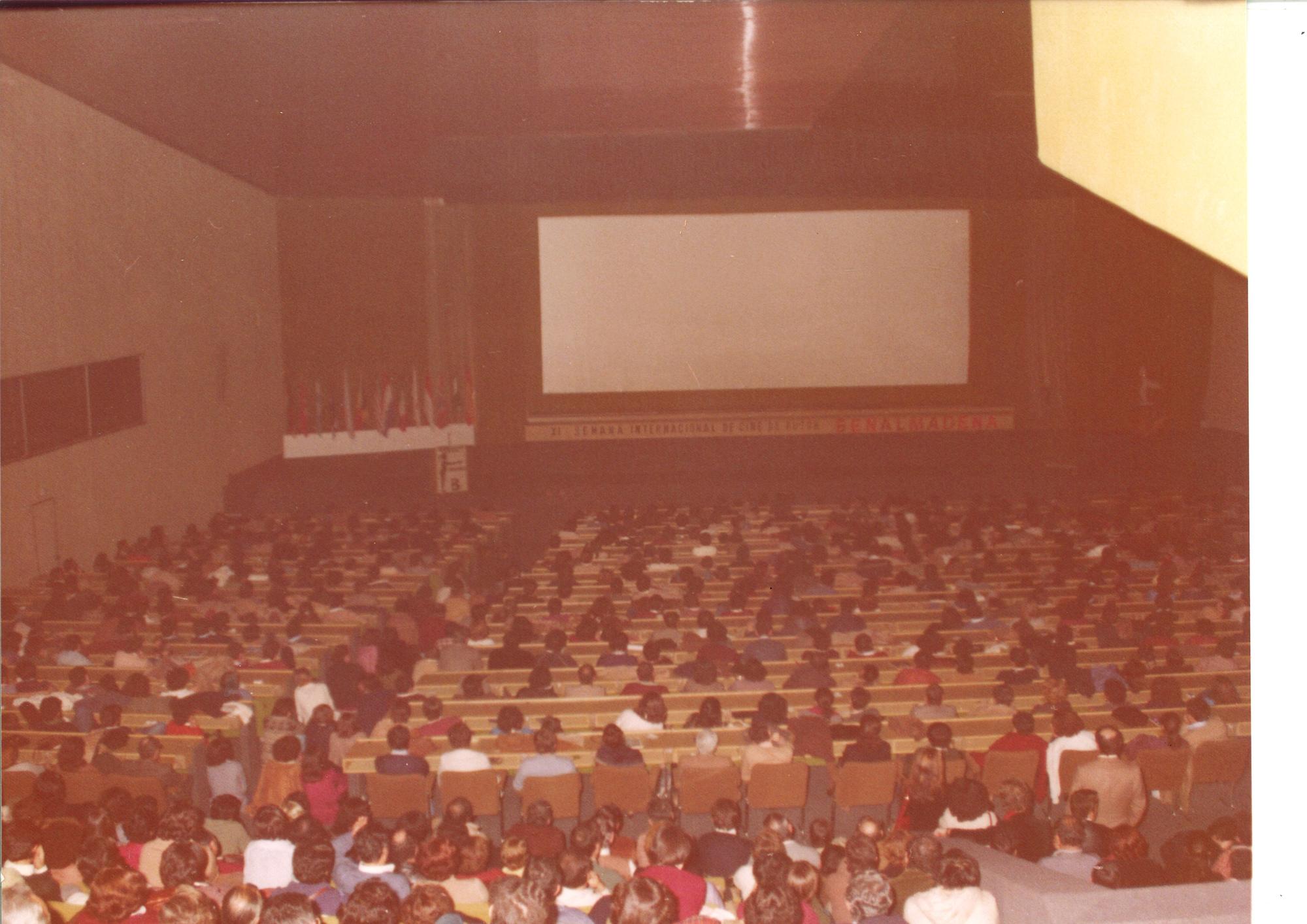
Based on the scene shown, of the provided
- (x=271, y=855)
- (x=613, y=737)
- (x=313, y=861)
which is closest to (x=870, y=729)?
(x=613, y=737)

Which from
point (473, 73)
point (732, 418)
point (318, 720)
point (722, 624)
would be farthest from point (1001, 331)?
point (318, 720)

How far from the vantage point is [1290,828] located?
13.6 feet

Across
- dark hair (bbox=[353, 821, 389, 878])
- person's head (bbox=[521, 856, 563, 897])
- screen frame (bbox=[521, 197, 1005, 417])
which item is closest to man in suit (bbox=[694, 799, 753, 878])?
person's head (bbox=[521, 856, 563, 897])

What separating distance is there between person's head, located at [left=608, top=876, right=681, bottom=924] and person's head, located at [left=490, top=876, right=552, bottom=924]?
50mm

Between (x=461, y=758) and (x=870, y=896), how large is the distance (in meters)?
2.93

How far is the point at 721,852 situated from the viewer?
18.5ft

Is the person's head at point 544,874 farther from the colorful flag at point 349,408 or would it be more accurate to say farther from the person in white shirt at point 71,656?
the colorful flag at point 349,408

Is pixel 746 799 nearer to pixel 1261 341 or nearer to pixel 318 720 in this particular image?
pixel 318 720

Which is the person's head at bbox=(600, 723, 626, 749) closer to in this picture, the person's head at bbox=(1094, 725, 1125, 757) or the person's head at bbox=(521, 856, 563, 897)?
the person's head at bbox=(521, 856, 563, 897)

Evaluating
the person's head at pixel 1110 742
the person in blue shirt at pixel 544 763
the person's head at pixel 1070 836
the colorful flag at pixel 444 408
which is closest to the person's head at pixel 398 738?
the person in blue shirt at pixel 544 763

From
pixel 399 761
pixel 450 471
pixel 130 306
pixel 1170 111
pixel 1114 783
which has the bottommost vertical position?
pixel 1114 783

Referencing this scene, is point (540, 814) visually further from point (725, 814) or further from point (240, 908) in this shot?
point (240, 908)

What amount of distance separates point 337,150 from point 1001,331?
1234 centimetres

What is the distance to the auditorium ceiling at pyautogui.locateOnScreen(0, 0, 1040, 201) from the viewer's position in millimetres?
12219
